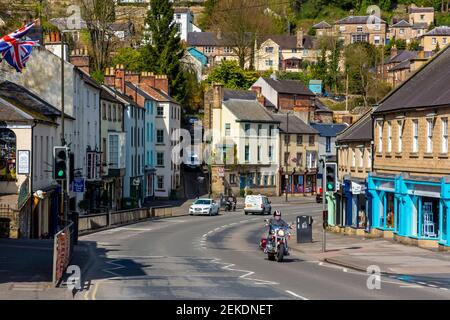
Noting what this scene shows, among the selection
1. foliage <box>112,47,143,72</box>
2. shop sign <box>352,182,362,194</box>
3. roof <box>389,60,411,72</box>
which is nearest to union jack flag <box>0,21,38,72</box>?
shop sign <box>352,182,362,194</box>

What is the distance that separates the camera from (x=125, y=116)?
8600cm

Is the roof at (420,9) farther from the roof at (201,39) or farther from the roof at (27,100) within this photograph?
the roof at (27,100)

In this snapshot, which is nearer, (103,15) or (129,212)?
(129,212)

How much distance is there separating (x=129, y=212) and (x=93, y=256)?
30.8 meters

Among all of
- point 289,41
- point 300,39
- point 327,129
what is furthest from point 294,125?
point 300,39

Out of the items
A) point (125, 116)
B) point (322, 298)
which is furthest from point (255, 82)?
point (322, 298)

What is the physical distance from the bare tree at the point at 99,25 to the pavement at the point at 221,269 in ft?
158

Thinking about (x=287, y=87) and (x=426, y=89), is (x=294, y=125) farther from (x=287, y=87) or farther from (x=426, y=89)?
(x=426, y=89)

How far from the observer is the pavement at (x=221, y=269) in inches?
997

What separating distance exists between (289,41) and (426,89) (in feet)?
439

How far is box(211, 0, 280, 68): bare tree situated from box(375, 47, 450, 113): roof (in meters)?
90.0

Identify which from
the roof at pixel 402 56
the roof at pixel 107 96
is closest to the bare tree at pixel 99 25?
the roof at pixel 107 96

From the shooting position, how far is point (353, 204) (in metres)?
60.2

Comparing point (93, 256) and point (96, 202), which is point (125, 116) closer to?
point (96, 202)
